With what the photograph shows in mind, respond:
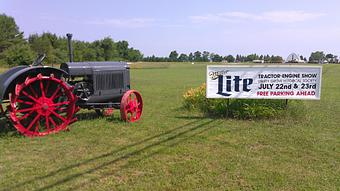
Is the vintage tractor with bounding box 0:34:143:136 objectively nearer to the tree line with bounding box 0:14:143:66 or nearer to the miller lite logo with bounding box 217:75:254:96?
the miller lite logo with bounding box 217:75:254:96

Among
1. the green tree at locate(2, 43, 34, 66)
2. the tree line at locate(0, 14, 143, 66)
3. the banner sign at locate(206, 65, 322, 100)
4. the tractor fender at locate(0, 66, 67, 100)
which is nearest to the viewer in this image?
the tractor fender at locate(0, 66, 67, 100)

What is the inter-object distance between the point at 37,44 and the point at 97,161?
235 feet

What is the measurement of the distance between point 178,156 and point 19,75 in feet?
11.8

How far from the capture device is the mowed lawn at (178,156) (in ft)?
13.4

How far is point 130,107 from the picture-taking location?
25.9 ft

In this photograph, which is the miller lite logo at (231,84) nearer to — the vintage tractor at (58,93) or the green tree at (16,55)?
the vintage tractor at (58,93)

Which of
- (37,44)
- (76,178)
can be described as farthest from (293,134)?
(37,44)

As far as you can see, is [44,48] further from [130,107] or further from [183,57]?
[183,57]

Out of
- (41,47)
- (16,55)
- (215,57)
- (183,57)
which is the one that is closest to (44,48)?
(41,47)

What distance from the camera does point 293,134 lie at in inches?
261

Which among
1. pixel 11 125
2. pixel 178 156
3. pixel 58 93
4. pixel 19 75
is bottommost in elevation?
pixel 178 156

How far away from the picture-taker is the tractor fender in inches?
231

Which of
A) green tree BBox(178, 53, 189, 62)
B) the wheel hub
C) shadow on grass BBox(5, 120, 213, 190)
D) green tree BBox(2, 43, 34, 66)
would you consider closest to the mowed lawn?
shadow on grass BBox(5, 120, 213, 190)

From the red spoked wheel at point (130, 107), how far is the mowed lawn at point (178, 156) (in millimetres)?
256
